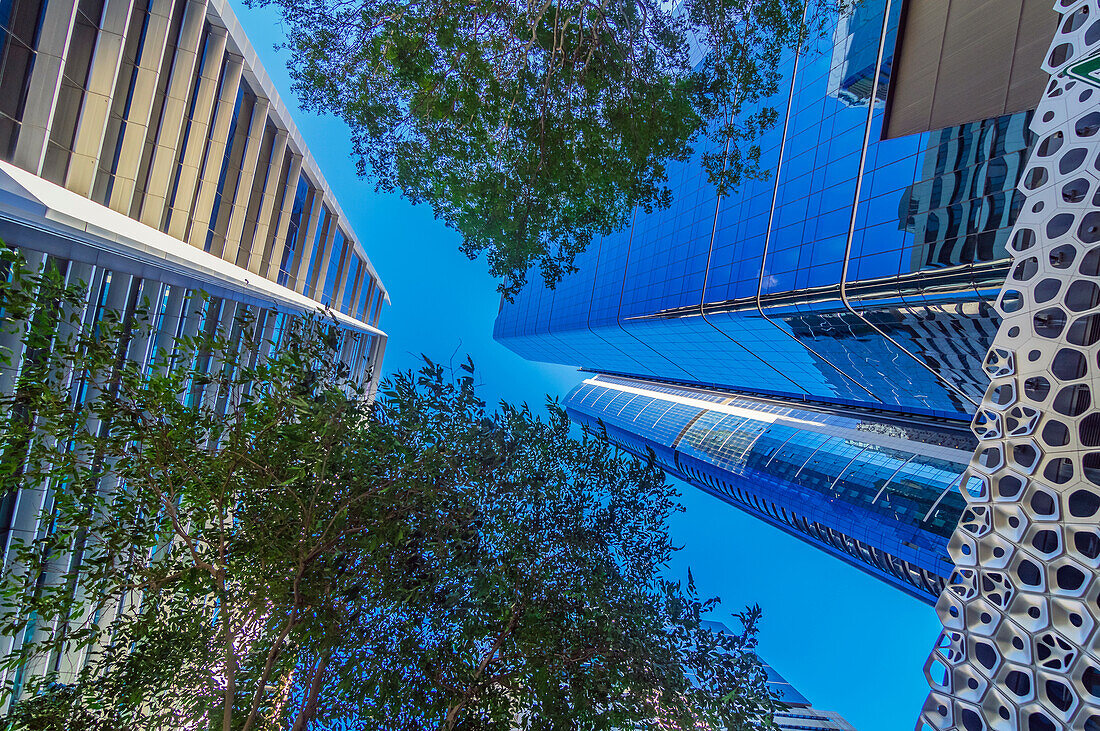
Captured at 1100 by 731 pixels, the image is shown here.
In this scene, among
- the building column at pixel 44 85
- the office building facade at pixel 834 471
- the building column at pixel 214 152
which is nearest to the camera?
the building column at pixel 44 85

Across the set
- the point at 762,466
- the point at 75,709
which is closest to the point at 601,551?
the point at 75,709

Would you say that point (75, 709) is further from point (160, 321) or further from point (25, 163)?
point (160, 321)

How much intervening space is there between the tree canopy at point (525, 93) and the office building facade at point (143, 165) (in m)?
5.77

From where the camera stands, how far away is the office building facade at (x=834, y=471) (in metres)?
51.2

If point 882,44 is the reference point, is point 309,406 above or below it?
below

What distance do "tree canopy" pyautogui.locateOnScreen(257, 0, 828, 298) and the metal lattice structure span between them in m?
6.92

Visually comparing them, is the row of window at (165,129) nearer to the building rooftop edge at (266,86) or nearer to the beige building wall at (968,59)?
the building rooftop edge at (266,86)

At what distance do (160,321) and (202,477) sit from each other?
15811 mm

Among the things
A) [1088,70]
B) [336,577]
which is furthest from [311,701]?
[1088,70]

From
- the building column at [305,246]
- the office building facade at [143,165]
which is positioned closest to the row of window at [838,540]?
the building column at [305,246]

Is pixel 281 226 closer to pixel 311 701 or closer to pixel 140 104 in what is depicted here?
pixel 140 104

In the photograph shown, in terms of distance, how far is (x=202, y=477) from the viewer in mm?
9086

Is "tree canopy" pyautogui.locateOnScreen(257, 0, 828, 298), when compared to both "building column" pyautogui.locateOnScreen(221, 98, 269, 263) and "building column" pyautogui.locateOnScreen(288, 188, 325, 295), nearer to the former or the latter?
"building column" pyautogui.locateOnScreen(221, 98, 269, 263)

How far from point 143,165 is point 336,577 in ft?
55.5
